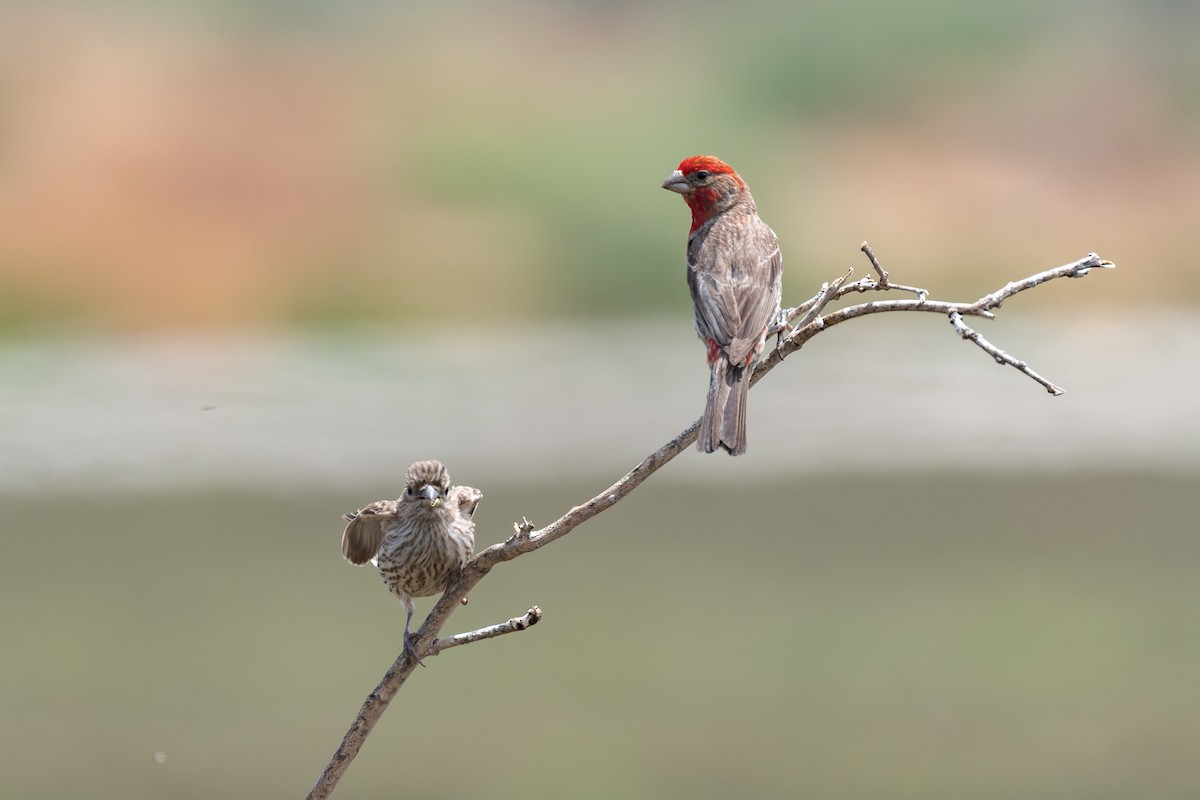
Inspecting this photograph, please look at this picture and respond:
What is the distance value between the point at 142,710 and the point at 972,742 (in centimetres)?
553

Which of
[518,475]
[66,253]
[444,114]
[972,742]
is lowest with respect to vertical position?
[972,742]

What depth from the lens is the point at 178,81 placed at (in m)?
32.0

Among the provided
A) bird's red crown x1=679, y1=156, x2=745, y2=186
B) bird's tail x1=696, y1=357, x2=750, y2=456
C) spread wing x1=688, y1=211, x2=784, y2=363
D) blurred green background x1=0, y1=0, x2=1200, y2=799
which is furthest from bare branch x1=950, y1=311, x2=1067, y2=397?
blurred green background x1=0, y1=0, x2=1200, y2=799

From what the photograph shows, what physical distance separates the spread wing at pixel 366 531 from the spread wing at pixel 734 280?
1356mm

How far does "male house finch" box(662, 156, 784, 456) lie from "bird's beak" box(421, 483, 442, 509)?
0.88 meters

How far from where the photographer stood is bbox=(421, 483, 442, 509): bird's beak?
252 inches

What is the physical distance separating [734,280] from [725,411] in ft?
2.96

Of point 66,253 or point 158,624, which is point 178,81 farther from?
point 158,624

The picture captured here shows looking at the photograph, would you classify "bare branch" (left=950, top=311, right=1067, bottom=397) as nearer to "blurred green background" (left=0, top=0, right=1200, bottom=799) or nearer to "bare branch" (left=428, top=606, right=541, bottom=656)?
"bare branch" (left=428, top=606, right=541, bottom=656)

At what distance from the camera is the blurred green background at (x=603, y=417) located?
13.2 meters

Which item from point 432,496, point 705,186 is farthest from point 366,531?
point 705,186

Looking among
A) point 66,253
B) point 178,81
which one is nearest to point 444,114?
point 178,81

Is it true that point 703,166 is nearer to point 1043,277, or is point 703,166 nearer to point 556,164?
point 1043,277

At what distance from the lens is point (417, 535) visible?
250 inches
